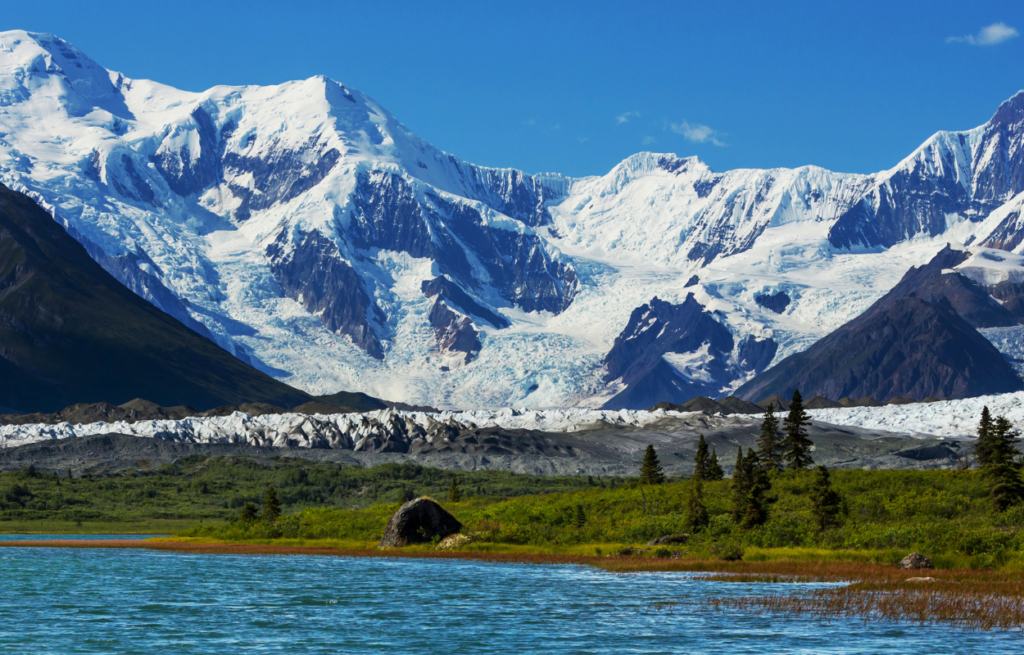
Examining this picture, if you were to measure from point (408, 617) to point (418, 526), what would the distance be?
4602 centimetres

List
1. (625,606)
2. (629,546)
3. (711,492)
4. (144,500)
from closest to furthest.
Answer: (625,606) < (629,546) < (711,492) < (144,500)

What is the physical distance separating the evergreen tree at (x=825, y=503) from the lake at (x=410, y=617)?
18034 millimetres

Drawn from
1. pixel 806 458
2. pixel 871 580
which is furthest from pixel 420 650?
pixel 806 458

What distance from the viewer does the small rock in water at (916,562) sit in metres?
65.6

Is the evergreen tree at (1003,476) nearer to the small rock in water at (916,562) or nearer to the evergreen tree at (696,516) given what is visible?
the small rock in water at (916,562)

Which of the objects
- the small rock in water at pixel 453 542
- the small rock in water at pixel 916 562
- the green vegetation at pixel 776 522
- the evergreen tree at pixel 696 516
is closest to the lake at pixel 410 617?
the small rock in water at pixel 916 562

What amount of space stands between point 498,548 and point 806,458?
126 ft

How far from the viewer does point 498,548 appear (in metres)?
92.4

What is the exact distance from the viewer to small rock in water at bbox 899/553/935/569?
6562 centimetres

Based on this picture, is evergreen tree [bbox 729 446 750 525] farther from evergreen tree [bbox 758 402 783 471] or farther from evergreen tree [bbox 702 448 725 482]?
evergreen tree [bbox 702 448 725 482]

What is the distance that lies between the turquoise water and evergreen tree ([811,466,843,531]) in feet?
59.2

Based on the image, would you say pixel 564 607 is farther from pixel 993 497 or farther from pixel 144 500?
pixel 144 500

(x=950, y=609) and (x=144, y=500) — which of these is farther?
(x=144, y=500)

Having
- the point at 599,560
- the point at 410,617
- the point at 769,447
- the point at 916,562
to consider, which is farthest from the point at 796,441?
the point at 410,617
